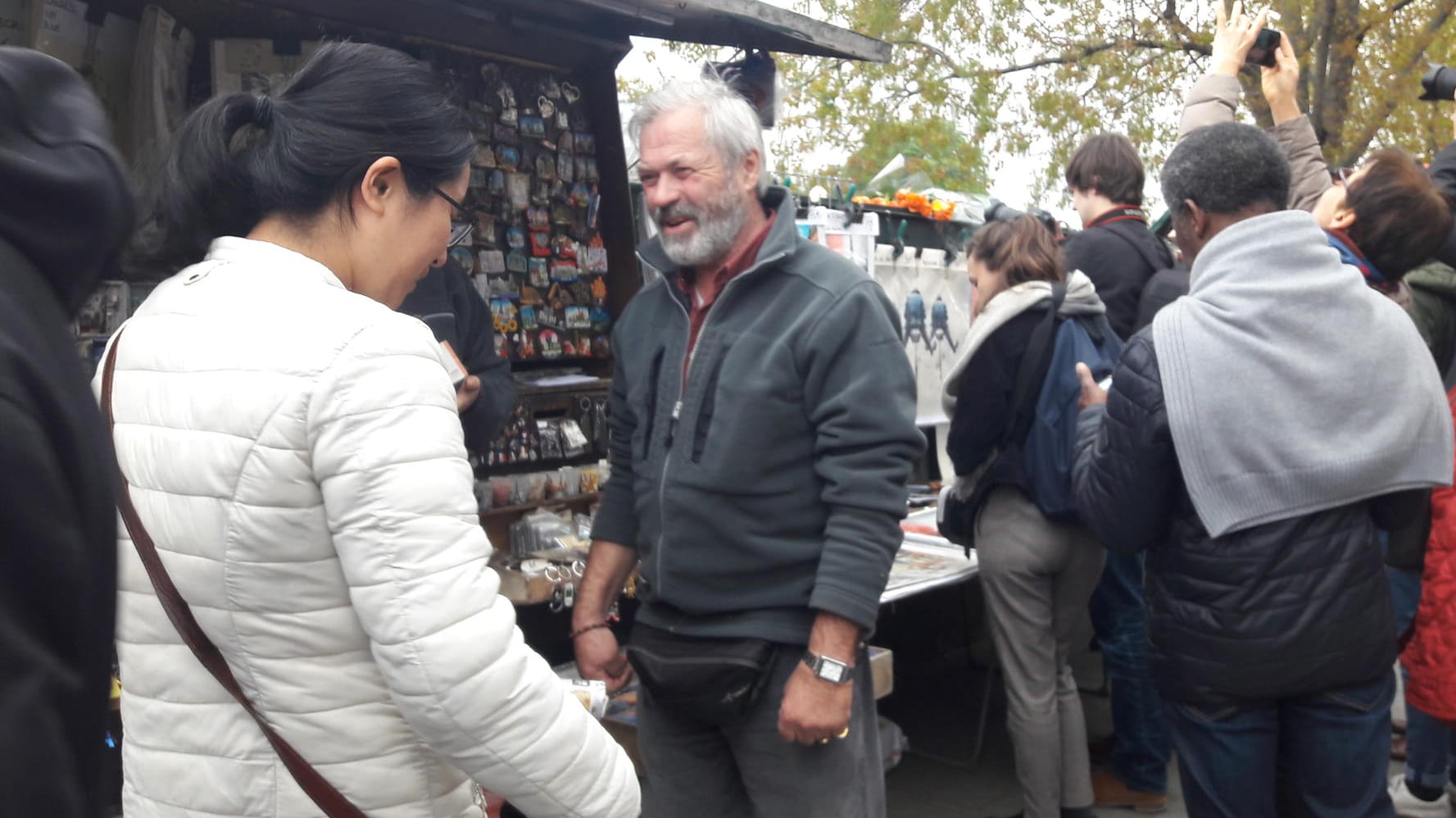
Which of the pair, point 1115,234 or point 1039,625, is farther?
point 1115,234

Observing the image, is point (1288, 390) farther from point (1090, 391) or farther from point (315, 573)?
point (315, 573)

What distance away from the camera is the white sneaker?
401 cm

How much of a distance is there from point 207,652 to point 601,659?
51.7 inches

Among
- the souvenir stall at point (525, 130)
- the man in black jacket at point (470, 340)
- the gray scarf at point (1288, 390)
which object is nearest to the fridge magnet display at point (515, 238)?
the souvenir stall at point (525, 130)

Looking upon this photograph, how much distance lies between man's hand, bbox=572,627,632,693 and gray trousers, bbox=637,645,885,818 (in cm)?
8

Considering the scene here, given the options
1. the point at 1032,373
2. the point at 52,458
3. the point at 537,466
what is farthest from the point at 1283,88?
the point at 52,458

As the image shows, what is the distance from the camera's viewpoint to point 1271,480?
7.90 ft

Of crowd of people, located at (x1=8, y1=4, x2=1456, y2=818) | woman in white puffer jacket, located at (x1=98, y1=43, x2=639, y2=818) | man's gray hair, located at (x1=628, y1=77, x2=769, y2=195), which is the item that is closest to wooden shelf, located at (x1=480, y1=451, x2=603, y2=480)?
crowd of people, located at (x1=8, y1=4, x2=1456, y2=818)

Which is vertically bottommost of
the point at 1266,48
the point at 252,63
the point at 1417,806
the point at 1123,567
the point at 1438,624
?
the point at 1417,806

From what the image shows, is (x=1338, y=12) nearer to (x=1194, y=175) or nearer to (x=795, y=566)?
(x=1194, y=175)

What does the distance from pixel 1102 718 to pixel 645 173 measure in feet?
10.6

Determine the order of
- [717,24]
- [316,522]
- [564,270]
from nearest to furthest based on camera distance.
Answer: [316,522] < [717,24] < [564,270]

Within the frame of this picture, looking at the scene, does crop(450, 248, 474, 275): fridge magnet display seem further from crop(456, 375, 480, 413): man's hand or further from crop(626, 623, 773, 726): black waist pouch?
crop(626, 623, 773, 726): black waist pouch

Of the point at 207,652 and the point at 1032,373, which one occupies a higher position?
the point at 207,652
